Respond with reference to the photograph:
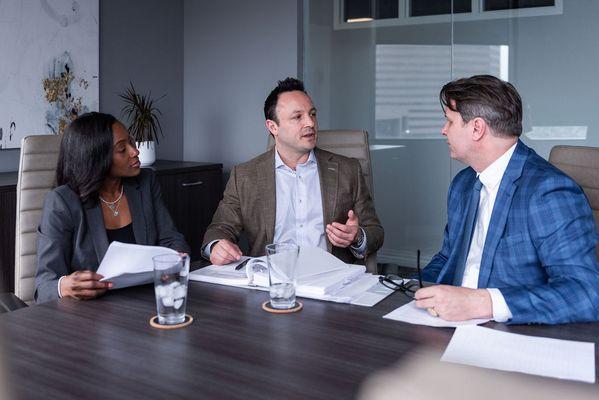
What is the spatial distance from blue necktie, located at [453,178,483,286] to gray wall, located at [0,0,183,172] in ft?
9.72

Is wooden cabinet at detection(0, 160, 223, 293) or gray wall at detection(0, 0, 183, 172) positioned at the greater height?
gray wall at detection(0, 0, 183, 172)

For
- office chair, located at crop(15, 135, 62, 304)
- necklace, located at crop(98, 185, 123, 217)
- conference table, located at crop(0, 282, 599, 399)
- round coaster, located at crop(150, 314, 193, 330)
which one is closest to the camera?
conference table, located at crop(0, 282, 599, 399)

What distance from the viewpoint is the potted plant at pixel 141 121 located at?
4.32m

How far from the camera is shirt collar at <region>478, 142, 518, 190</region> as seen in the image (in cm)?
191

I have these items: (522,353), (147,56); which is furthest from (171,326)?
(147,56)

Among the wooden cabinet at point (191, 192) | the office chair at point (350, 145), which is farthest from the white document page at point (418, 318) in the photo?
the wooden cabinet at point (191, 192)

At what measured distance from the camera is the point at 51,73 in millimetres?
4059

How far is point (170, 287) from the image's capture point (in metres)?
1.52

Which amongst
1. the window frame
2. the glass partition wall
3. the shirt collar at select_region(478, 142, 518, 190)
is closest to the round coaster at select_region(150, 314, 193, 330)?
the shirt collar at select_region(478, 142, 518, 190)

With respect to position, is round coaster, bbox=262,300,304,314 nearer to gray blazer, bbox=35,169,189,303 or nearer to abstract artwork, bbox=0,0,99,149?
gray blazer, bbox=35,169,189,303

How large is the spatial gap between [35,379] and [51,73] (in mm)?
3221

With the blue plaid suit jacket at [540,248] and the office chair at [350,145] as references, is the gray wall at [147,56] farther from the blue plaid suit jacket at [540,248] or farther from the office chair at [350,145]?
the blue plaid suit jacket at [540,248]

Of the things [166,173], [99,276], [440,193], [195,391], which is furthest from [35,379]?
[440,193]

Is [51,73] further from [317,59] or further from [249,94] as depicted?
[317,59]
